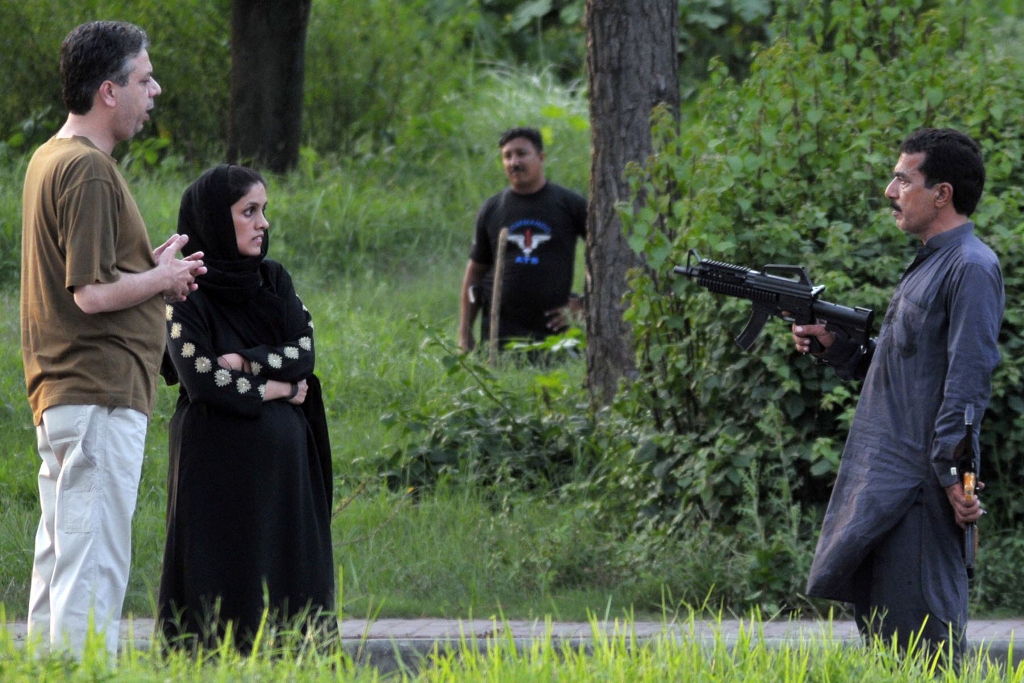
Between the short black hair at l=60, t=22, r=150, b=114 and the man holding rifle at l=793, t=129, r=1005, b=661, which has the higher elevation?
the short black hair at l=60, t=22, r=150, b=114

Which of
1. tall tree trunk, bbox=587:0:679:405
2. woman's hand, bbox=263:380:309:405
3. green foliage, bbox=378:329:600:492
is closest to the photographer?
woman's hand, bbox=263:380:309:405

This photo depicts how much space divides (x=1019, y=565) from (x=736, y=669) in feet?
10.8

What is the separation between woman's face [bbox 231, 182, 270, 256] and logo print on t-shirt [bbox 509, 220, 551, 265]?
5.11 metres

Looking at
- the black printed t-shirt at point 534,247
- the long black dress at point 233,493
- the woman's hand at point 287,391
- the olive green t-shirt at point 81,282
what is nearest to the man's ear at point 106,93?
the olive green t-shirt at point 81,282

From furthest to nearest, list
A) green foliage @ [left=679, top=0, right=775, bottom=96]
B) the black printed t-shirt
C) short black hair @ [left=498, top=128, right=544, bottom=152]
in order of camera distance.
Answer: green foliage @ [left=679, top=0, right=775, bottom=96] → the black printed t-shirt → short black hair @ [left=498, top=128, right=544, bottom=152]

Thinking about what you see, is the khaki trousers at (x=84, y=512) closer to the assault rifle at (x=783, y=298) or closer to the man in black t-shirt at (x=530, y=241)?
the assault rifle at (x=783, y=298)

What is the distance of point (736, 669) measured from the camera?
4.10 m

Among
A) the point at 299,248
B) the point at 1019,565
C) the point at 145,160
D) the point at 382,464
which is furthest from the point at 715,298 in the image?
the point at 145,160

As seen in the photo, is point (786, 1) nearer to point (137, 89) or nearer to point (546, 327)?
point (546, 327)

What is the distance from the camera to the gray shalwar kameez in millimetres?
4633

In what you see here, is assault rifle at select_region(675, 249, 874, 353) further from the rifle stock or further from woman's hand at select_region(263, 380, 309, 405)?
woman's hand at select_region(263, 380, 309, 405)

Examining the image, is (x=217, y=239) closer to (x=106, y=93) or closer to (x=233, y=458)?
(x=106, y=93)

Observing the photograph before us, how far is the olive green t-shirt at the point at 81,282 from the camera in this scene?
14.9 ft

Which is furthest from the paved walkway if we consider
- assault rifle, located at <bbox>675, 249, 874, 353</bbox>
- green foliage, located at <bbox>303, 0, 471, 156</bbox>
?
green foliage, located at <bbox>303, 0, 471, 156</bbox>
